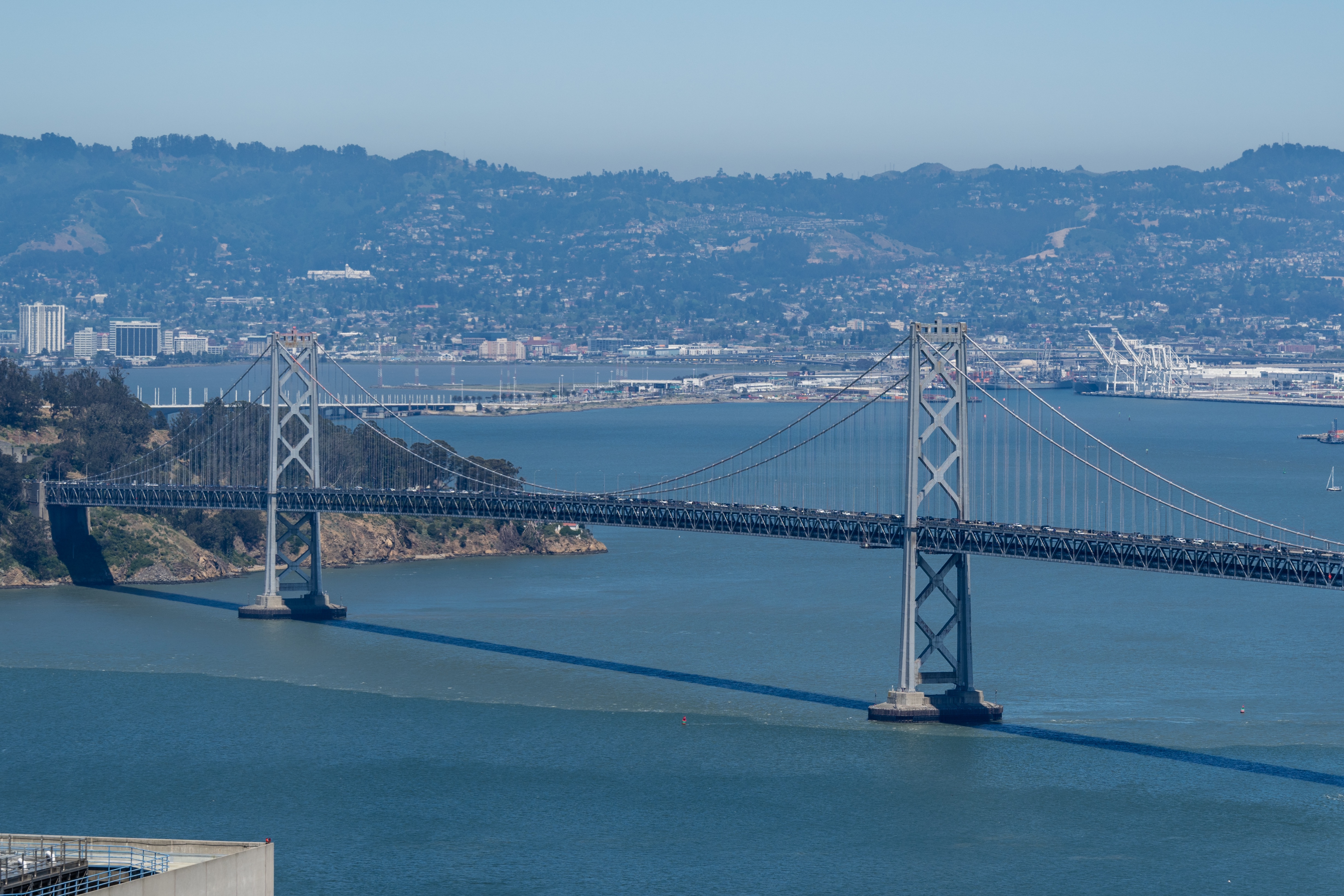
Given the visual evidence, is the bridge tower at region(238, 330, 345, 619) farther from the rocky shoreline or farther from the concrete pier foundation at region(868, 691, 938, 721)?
the concrete pier foundation at region(868, 691, 938, 721)

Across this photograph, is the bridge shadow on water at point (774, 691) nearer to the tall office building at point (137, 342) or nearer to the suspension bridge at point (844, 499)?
the suspension bridge at point (844, 499)

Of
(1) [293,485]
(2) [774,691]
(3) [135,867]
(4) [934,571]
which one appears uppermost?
(1) [293,485]

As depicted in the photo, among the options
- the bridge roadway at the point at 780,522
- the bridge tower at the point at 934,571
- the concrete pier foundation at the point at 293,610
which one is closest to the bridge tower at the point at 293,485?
the concrete pier foundation at the point at 293,610

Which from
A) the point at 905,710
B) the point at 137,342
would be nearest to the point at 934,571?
the point at 905,710

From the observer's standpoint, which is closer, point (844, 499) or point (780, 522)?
point (780, 522)

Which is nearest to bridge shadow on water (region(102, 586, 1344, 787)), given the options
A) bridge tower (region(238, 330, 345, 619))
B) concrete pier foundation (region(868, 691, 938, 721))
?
concrete pier foundation (region(868, 691, 938, 721))

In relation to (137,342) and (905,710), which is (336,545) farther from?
(137,342)
